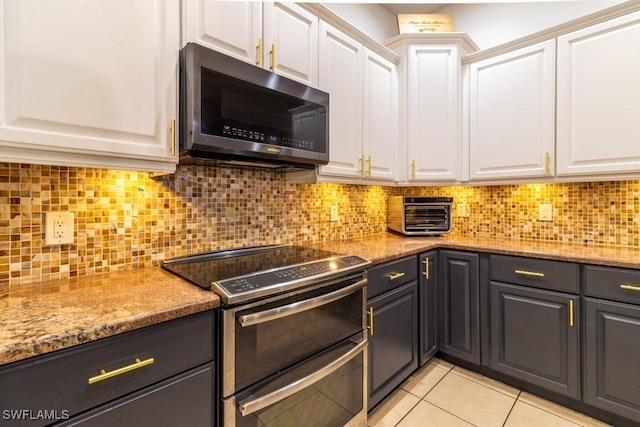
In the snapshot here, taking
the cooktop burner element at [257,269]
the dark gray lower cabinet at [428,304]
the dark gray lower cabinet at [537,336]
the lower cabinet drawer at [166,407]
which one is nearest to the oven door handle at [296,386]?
the lower cabinet drawer at [166,407]

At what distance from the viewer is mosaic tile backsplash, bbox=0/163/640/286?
3.57 ft

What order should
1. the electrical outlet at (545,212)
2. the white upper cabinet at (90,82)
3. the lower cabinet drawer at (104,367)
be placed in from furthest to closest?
1. the electrical outlet at (545,212)
2. the white upper cabinet at (90,82)
3. the lower cabinet drawer at (104,367)

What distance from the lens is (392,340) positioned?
1.72m

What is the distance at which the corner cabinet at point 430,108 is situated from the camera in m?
2.27

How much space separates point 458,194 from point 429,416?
1713 mm

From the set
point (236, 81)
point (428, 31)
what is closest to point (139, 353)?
point (236, 81)

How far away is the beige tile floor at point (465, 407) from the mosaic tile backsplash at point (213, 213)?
42.2 inches

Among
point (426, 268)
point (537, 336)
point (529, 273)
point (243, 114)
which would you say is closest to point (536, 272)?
point (529, 273)

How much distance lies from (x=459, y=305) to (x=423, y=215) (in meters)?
0.72

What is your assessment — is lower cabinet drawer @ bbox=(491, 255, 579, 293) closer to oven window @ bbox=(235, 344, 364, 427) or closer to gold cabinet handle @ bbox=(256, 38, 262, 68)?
oven window @ bbox=(235, 344, 364, 427)

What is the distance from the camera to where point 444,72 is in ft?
7.44

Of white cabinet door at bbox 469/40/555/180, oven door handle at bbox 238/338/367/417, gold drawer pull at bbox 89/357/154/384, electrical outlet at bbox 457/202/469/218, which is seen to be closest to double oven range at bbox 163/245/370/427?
oven door handle at bbox 238/338/367/417

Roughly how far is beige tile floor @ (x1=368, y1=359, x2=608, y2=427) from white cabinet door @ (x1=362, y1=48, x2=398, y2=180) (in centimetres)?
140

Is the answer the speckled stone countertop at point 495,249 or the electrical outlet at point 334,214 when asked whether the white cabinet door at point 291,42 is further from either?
the speckled stone countertop at point 495,249
